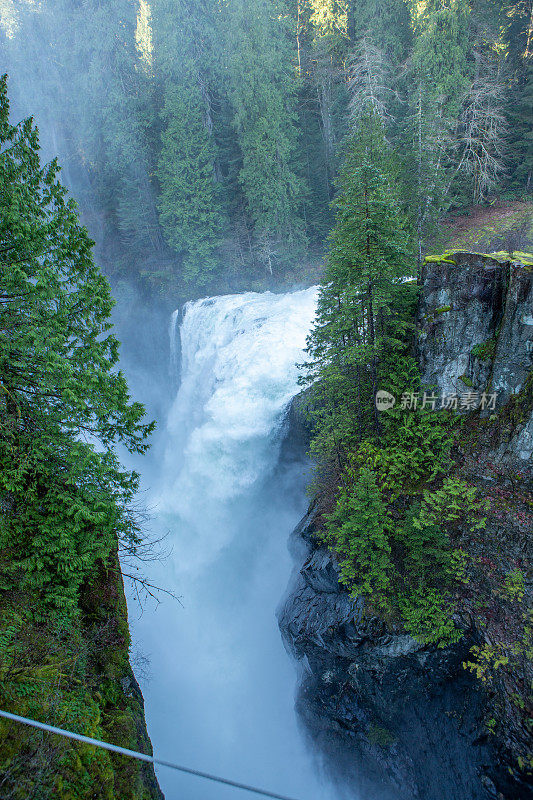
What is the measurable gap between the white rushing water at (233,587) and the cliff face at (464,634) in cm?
318

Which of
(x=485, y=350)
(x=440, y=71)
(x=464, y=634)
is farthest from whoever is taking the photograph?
(x=440, y=71)

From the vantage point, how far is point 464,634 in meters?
7.61

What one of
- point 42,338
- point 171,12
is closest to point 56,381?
point 42,338

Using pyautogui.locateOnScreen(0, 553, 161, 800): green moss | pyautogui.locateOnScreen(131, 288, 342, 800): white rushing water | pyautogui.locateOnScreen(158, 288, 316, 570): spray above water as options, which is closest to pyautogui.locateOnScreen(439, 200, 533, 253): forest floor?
pyautogui.locateOnScreen(158, 288, 316, 570): spray above water

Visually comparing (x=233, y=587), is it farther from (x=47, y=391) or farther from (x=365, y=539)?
(x=47, y=391)

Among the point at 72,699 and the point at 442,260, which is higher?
the point at 442,260

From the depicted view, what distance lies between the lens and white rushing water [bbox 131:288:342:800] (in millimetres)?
11383

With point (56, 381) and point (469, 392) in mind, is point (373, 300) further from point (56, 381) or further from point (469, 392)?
point (56, 381)

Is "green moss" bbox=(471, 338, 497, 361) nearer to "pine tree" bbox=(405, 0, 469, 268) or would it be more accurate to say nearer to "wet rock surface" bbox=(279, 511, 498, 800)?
"wet rock surface" bbox=(279, 511, 498, 800)

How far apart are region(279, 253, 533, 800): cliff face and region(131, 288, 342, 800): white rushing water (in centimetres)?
318

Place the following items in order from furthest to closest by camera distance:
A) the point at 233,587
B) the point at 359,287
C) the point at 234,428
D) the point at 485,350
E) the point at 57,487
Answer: the point at 234,428, the point at 233,587, the point at 359,287, the point at 485,350, the point at 57,487

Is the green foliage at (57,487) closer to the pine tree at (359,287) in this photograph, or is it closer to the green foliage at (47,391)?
the green foliage at (47,391)

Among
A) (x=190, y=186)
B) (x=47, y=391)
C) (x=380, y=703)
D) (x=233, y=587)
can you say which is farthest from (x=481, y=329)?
(x=190, y=186)

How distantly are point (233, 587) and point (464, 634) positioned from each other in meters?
8.75
